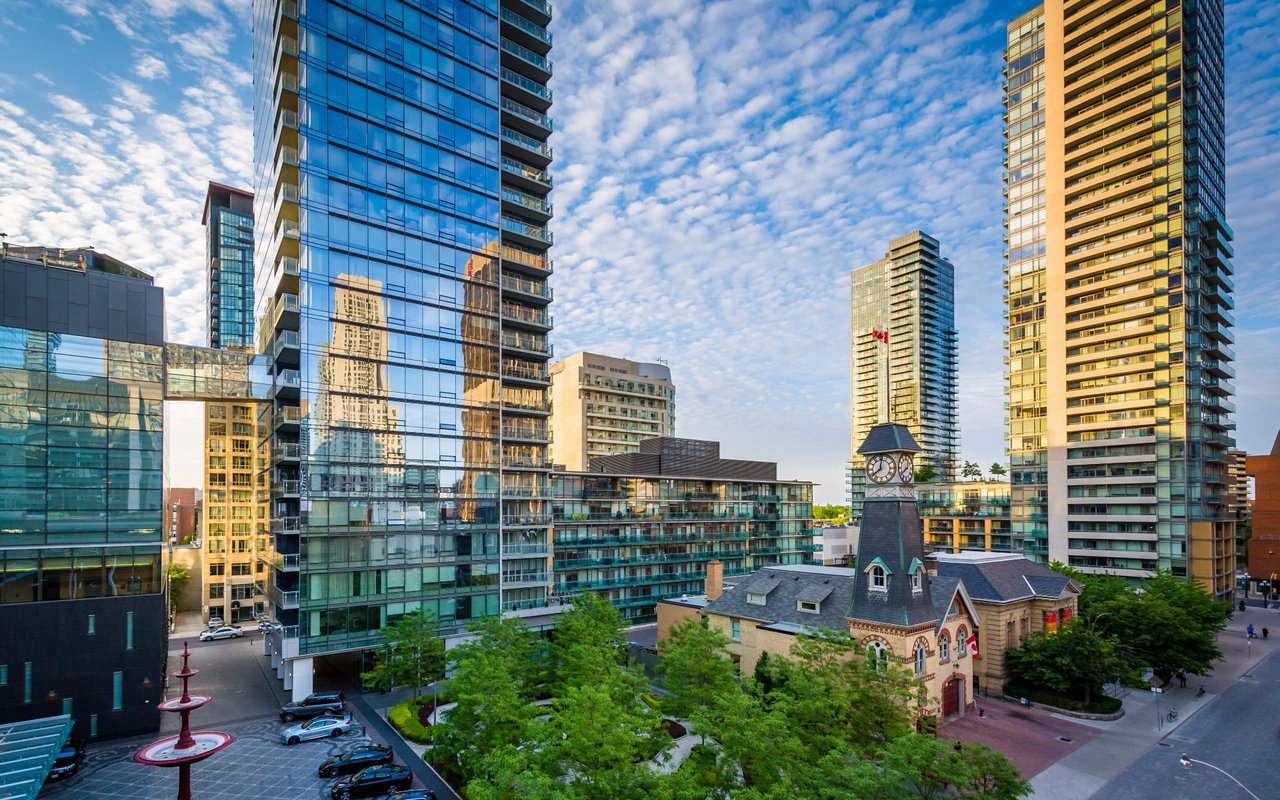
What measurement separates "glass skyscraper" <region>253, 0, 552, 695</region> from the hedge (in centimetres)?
4114

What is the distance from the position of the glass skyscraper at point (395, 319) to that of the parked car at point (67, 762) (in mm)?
13020

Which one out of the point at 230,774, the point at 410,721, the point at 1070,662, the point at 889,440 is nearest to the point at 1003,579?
the point at 1070,662

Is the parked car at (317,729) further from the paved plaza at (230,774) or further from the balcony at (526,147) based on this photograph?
the balcony at (526,147)

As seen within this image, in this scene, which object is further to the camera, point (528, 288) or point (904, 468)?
point (528, 288)

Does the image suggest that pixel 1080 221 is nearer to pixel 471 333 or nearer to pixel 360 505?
pixel 471 333

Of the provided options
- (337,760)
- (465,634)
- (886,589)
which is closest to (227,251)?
(465,634)

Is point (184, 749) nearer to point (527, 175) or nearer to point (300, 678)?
point (300, 678)

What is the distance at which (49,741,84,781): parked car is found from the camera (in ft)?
117

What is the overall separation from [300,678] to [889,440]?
154 feet

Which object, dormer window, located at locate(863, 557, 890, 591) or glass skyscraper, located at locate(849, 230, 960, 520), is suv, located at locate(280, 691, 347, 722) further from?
glass skyscraper, located at locate(849, 230, 960, 520)

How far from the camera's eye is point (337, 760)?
122 ft

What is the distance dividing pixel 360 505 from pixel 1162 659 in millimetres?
65292

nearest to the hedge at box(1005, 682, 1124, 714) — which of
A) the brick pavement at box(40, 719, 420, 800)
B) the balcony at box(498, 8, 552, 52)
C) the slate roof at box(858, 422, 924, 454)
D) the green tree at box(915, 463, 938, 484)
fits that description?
the slate roof at box(858, 422, 924, 454)

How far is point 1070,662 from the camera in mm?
47188
